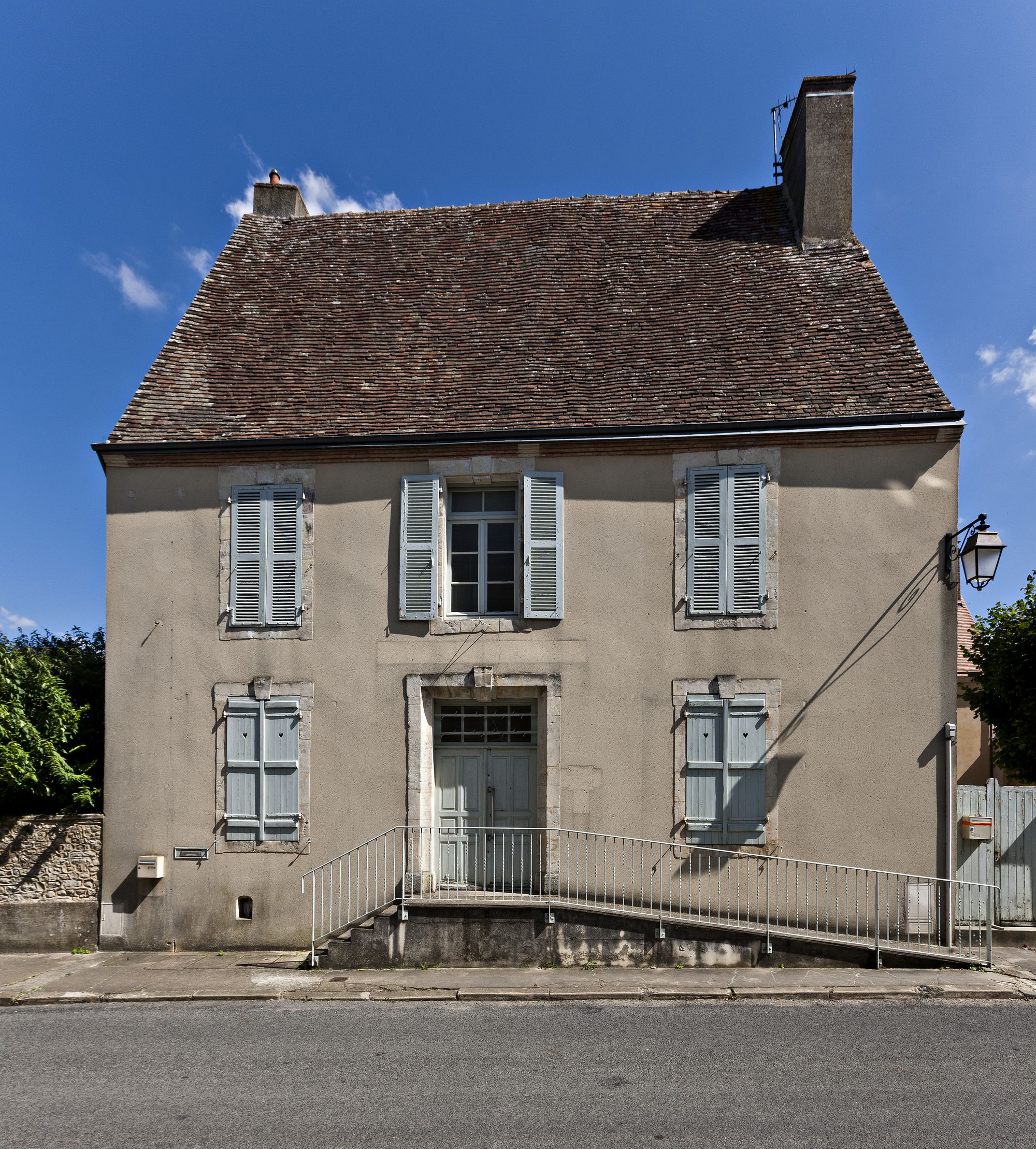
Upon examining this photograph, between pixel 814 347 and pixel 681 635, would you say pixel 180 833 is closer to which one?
pixel 681 635

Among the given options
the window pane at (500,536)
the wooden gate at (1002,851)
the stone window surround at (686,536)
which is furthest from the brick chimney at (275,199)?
the wooden gate at (1002,851)

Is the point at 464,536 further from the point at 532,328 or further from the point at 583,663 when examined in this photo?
the point at 532,328

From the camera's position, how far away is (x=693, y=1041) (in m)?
6.25

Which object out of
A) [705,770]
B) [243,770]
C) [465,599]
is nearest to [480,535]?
[465,599]

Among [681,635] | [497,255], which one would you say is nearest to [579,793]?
[681,635]

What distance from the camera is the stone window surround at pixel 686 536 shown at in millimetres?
8859

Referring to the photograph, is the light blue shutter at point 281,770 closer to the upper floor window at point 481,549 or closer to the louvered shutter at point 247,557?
the louvered shutter at point 247,557

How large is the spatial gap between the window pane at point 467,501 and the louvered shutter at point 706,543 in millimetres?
2421

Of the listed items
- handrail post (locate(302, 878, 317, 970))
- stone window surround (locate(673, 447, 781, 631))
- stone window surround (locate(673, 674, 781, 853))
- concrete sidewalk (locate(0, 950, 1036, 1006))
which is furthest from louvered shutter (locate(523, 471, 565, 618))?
handrail post (locate(302, 878, 317, 970))

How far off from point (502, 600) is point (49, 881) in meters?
5.89

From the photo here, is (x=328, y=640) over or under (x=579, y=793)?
over

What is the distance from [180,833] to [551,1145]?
5986 mm

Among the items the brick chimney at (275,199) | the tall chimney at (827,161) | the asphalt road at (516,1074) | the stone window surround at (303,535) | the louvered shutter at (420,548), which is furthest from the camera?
the brick chimney at (275,199)

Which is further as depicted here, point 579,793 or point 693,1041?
point 579,793
